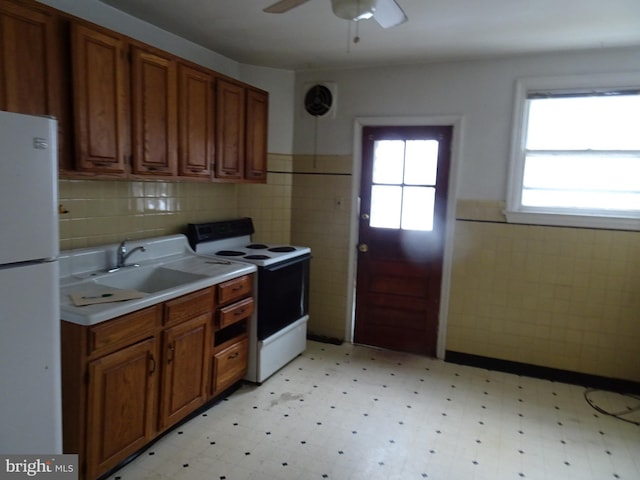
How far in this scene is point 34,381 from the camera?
4.65ft

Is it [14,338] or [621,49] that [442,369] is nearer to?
[621,49]

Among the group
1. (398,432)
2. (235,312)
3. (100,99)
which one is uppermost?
(100,99)

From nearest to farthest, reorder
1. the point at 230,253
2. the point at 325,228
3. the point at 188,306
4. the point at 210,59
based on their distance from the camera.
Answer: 1. the point at 188,306
2. the point at 230,253
3. the point at 210,59
4. the point at 325,228

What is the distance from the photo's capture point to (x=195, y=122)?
9.39ft

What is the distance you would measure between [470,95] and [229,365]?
108 inches

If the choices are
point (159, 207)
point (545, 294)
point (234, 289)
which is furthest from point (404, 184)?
point (159, 207)

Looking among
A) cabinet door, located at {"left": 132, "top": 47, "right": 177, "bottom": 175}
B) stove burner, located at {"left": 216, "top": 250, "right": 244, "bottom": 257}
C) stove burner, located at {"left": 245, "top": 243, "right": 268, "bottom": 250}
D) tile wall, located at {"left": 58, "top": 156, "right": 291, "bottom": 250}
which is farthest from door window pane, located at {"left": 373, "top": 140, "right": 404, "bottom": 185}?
cabinet door, located at {"left": 132, "top": 47, "right": 177, "bottom": 175}

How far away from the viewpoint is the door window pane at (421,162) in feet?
11.7

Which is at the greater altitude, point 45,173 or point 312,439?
point 45,173

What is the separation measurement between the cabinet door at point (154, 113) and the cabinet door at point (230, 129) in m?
0.43

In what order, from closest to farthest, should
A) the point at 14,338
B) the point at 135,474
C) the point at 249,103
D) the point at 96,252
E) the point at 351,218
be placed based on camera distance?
the point at 14,338 < the point at 135,474 < the point at 96,252 < the point at 249,103 < the point at 351,218

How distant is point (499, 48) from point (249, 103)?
1.89 metres

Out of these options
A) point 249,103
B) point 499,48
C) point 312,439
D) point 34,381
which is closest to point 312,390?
point 312,439

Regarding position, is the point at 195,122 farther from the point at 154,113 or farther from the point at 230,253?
the point at 230,253
